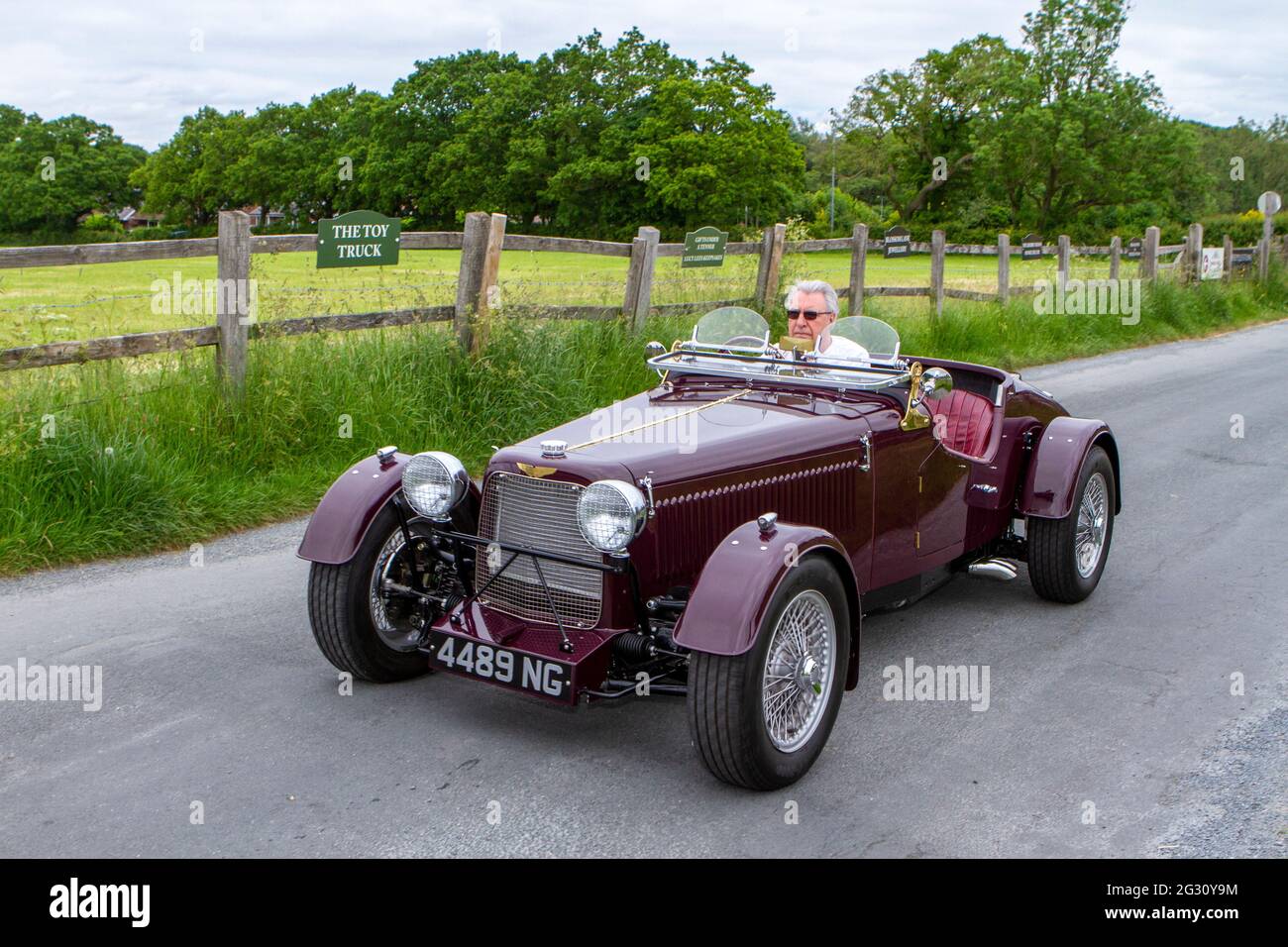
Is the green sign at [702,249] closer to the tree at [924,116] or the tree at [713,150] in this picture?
the tree at [713,150]

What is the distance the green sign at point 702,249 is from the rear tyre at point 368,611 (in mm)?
7960

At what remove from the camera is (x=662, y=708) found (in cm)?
468

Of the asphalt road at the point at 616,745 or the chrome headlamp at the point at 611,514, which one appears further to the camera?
the chrome headlamp at the point at 611,514

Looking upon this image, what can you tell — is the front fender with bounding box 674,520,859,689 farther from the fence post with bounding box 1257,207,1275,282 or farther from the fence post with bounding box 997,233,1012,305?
the fence post with bounding box 1257,207,1275,282

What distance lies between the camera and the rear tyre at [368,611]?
4621 millimetres

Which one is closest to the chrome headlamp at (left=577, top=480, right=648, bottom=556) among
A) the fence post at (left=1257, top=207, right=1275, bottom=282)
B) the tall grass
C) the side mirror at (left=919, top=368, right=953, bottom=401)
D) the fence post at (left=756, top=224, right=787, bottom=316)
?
the side mirror at (left=919, top=368, right=953, bottom=401)

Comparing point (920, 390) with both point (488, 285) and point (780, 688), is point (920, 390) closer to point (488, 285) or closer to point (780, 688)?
point (780, 688)

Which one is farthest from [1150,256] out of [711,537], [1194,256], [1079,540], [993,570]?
[711,537]

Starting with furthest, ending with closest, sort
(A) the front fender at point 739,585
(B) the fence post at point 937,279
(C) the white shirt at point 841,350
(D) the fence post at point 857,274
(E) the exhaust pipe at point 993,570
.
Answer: (B) the fence post at point 937,279
(D) the fence post at point 857,274
(E) the exhaust pipe at point 993,570
(C) the white shirt at point 841,350
(A) the front fender at point 739,585

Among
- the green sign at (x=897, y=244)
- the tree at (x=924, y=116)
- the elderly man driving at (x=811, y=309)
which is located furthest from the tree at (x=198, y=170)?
the elderly man driving at (x=811, y=309)

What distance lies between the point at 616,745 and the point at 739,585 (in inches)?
Result: 36.1

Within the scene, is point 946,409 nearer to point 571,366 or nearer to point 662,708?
point 662,708

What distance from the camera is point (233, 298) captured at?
25.4ft

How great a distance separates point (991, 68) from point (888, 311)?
207ft
